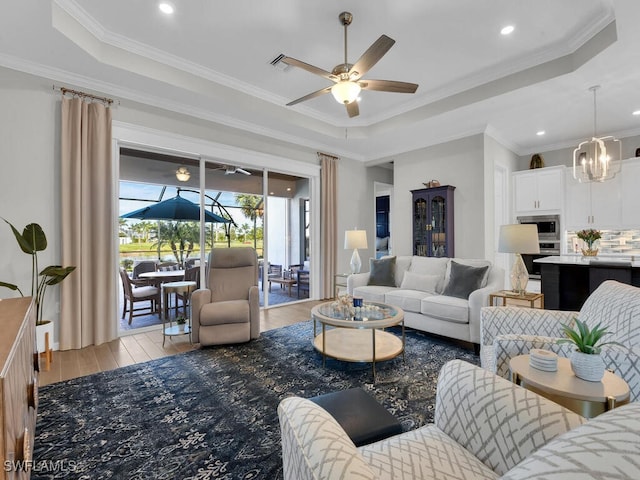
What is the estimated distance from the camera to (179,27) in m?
2.94

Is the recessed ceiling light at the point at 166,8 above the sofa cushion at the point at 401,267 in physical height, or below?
above

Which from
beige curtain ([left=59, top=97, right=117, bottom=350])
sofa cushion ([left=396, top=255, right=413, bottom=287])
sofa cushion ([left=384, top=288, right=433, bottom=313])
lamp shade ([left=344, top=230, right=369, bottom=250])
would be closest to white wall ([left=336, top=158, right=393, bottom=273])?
lamp shade ([left=344, top=230, right=369, bottom=250])

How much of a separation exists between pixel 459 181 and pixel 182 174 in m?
4.39

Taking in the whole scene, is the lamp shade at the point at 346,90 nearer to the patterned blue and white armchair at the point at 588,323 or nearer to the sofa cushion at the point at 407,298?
the patterned blue and white armchair at the point at 588,323

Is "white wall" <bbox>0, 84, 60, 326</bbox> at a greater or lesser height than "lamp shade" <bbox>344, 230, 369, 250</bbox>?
greater

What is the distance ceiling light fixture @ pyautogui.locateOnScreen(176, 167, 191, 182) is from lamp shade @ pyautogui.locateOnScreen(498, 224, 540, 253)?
13.8ft

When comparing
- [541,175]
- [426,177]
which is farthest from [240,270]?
[541,175]

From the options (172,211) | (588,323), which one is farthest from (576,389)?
(172,211)

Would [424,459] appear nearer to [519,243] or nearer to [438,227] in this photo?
[519,243]

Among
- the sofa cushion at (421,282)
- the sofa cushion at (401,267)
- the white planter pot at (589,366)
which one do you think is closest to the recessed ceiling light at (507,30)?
the sofa cushion at (421,282)

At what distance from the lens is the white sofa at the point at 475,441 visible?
0.50 meters

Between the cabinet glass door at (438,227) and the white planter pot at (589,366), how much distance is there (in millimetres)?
3882

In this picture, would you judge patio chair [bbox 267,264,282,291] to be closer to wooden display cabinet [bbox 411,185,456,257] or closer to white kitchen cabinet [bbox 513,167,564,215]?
wooden display cabinet [bbox 411,185,456,257]

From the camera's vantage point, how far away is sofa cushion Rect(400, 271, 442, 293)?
3.93m
